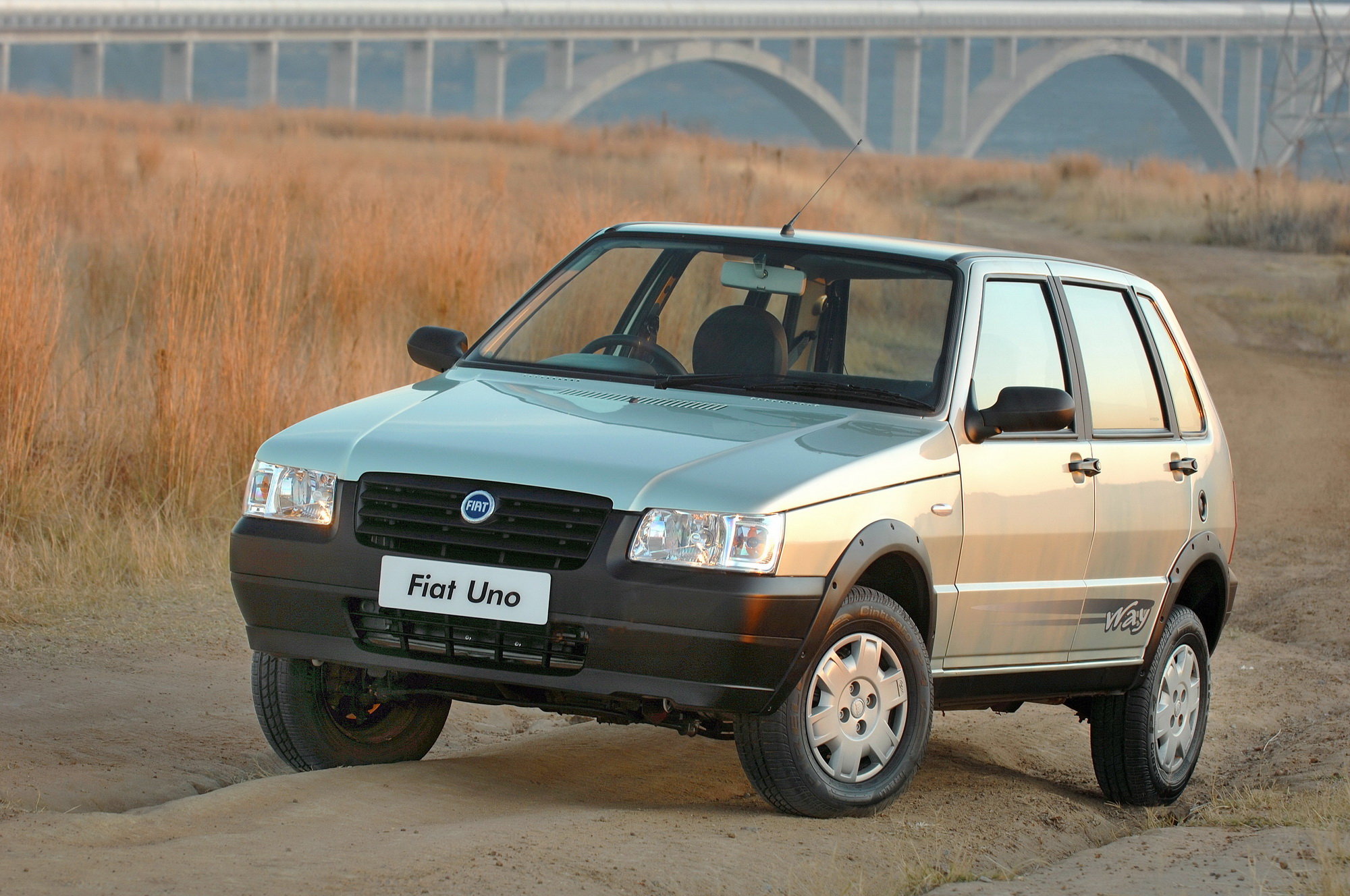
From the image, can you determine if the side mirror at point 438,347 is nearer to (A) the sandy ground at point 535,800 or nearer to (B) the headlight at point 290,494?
(B) the headlight at point 290,494

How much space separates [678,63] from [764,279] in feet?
259

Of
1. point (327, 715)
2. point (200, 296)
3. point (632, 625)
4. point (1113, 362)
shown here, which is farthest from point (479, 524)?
point (200, 296)

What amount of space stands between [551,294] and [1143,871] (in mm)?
2681

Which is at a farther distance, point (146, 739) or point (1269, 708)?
point (1269, 708)

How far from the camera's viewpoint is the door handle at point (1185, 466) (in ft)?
20.0

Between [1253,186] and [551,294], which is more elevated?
[1253,186]

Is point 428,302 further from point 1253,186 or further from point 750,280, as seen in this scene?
point 1253,186

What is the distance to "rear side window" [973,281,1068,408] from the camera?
5.54 m

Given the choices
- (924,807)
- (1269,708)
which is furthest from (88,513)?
(1269,708)

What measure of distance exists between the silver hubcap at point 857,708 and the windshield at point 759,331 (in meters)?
0.85

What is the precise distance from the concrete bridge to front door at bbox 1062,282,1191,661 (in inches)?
2197

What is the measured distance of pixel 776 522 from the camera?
440cm

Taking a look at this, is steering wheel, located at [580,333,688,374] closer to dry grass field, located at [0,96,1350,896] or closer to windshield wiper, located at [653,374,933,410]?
windshield wiper, located at [653,374,933,410]

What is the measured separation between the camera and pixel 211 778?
5535mm
